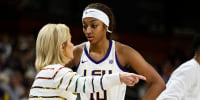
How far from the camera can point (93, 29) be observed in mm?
3635

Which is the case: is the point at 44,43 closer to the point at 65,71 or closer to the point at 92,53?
the point at 65,71

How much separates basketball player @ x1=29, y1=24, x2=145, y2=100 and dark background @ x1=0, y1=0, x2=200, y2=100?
13.0 feet

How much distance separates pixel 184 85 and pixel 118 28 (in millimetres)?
7138

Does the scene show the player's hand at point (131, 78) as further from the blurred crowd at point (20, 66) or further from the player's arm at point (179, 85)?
the blurred crowd at point (20, 66)

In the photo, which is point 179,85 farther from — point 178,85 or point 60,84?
point 60,84

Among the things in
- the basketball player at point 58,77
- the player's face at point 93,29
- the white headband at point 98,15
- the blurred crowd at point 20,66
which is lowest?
the blurred crowd at point 20,66

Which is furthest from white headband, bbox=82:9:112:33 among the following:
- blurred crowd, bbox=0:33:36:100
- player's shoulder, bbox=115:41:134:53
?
blurred crowd, bbox=0:33:36:100

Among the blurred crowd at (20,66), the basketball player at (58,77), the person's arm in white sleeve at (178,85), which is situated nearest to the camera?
the basketball player at (58,77)

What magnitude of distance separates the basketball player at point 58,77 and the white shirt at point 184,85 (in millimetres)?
665

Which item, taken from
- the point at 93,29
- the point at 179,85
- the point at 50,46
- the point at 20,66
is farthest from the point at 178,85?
the point at 20,66

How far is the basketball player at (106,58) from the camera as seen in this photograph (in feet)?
12.0

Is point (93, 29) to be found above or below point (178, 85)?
above

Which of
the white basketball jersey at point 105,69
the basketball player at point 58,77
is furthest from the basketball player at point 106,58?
the basketball player at point 58,77

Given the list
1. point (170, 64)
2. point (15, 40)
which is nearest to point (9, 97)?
point (15, 40)
